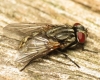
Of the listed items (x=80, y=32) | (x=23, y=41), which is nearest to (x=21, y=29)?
(x=23, y=41)

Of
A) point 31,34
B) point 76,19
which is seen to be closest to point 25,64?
point 31,34

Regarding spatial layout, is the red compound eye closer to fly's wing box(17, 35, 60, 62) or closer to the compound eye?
the compound eye

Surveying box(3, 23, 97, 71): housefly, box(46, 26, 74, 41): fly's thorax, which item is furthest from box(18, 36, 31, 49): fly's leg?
box(46, 26, 74, 41): fly's thorax

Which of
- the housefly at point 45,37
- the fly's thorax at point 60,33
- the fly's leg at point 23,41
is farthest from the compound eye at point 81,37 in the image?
the fly's leg at point 23,41

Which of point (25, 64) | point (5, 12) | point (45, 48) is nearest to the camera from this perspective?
point (25, 64)

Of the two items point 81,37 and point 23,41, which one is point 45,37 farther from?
point 81,37

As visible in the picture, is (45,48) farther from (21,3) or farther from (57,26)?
(21,3)
